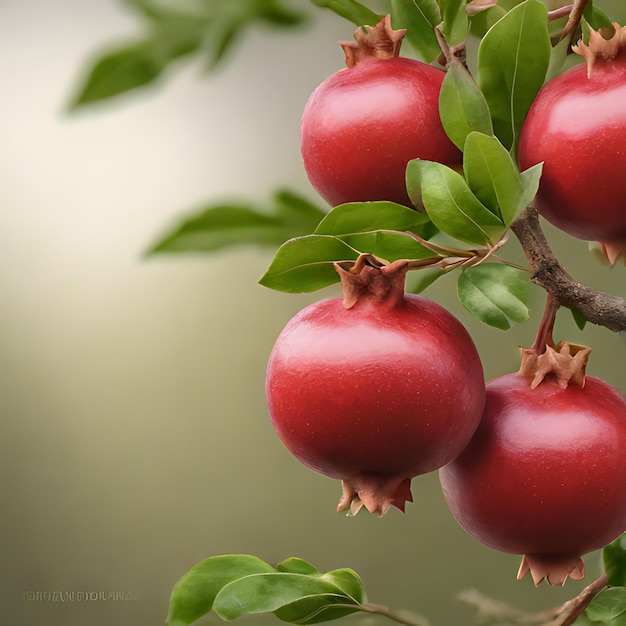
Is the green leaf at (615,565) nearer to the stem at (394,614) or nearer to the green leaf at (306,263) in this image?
the stem at (394,614)

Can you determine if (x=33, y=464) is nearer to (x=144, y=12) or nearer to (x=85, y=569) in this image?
(x=85, y=569)

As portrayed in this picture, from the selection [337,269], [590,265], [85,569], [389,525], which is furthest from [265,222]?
[85,569]

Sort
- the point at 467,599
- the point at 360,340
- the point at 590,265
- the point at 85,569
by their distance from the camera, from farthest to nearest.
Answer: the point at 85,569 < the point at 590,265 < the point at 467,599 < the point at 360,340

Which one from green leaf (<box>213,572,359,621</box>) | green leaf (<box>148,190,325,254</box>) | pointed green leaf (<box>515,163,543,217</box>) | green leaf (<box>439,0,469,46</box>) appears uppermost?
green leaf (<box>439,0,469,46</box>)

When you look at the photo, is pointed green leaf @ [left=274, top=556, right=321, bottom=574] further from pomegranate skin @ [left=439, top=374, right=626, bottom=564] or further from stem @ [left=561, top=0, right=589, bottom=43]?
stem @ [left=561, top=0, right=589, bottom=43]

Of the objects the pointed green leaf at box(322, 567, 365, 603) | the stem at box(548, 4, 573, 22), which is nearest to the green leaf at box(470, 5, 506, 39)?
the stem at box(548, 4, 573, 22)

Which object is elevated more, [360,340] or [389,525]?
[360,340]
